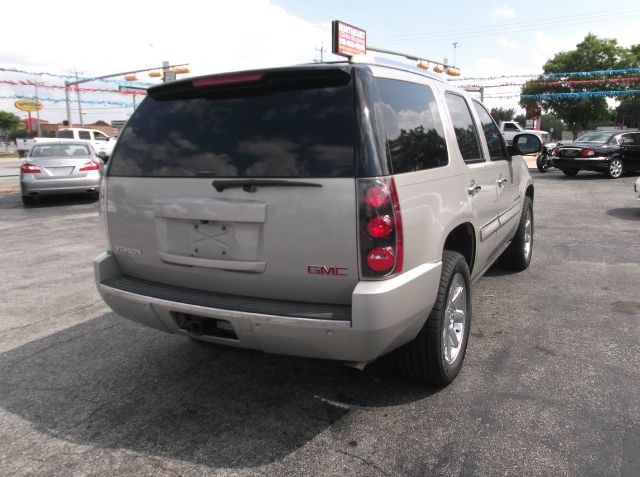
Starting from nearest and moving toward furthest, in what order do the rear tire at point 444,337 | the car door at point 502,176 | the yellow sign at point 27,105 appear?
the rear tire at point 444,337
the car door at point 502,176
the yellow sign at point 27,105

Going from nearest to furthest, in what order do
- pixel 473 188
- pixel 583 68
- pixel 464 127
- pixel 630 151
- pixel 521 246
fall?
pixel 473 188 → pixel 464 127 → pixel 521 246 → pixel 630 151 → pixel 583 68

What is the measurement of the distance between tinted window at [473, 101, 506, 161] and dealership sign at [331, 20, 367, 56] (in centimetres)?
1839

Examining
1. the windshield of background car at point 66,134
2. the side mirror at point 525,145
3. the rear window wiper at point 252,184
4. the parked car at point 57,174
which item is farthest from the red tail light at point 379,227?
the windshield of background car at point 66,134

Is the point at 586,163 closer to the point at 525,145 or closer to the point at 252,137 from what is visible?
the point at 525,145

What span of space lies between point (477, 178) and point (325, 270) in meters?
1.77

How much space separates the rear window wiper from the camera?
2566 mm

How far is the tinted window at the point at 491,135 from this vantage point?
4.50 metres

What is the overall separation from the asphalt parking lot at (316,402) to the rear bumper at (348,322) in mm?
481

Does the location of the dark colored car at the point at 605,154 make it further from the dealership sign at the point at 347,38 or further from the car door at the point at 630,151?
the dealership sign at the point at 347,38

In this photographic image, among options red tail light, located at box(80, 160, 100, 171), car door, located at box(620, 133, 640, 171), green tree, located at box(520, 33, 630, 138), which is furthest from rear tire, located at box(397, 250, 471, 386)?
green tree, located at box(520, 33, 630, 138)

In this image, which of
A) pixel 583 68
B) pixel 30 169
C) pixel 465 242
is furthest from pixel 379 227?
pixel 583 68

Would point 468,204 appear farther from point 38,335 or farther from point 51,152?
point 51,152

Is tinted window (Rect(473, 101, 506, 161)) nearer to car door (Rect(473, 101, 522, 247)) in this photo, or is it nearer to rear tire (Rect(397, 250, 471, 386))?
car door (Rect(473, 101, 522, 247))

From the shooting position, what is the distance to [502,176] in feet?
15.2
